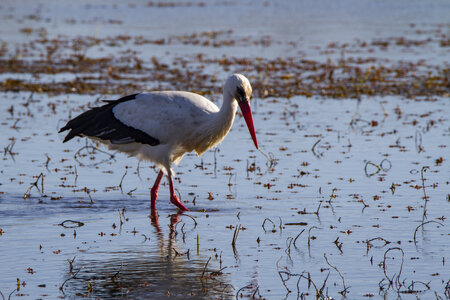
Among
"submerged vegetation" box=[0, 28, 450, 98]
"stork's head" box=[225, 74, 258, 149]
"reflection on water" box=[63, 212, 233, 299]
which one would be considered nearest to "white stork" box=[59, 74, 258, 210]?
"stork's head" box=[225, 74, 258, 149]

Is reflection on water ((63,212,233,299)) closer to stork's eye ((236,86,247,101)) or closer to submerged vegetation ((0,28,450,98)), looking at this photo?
stork's eye ((236,86,247,101))

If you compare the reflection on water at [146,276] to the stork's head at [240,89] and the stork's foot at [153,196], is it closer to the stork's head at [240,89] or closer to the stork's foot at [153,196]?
the stork's foot at [153,196]

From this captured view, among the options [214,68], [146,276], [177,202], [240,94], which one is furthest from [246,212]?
[214,68]

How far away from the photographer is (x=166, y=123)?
895 cm

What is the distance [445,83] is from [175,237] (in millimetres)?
10828

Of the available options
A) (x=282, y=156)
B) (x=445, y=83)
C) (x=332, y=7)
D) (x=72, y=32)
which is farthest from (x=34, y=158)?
(x=332, y=7)

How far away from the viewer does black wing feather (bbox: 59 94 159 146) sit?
920 centimetres

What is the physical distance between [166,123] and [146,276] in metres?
2.72

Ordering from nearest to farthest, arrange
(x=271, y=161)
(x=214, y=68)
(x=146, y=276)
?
(x=146, y=276)
(x=271, y=161)
(x=214, y=68)

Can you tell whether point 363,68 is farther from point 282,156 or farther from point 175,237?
point 175,237

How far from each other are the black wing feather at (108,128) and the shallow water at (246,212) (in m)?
0.69

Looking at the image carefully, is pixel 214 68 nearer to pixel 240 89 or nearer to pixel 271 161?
pixel 271 161

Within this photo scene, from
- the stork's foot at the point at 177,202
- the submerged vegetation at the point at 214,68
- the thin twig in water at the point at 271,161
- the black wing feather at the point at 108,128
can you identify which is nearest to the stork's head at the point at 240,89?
the black wing feather at the point at 108,128

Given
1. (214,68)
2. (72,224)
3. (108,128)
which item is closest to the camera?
(72,224)
